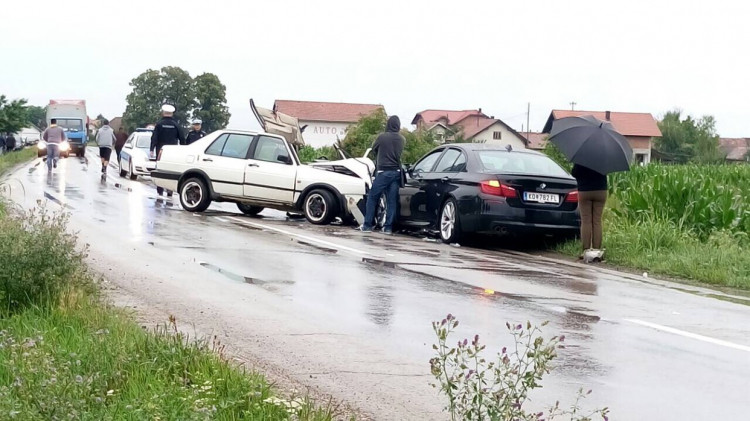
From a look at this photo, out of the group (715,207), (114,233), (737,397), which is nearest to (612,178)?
(715,207)

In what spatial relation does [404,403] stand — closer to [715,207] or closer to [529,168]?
[529,168]

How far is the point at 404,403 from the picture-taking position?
5.85 metres

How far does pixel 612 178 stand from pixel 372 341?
797 inches

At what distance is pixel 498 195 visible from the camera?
49.6ft

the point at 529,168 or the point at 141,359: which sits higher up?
the point at 529,168

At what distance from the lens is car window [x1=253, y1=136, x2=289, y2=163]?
62.6 ft

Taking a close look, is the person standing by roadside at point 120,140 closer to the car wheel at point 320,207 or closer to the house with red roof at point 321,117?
the car wheel at point 320,207

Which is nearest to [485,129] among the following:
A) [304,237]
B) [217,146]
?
[217,146]

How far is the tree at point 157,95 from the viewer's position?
382ft

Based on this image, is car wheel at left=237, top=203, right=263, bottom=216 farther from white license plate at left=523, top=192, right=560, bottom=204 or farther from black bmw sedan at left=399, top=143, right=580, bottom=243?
white license plate at left=523, top=192, right=560, bottom=204

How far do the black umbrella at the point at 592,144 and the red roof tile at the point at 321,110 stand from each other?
401 ft

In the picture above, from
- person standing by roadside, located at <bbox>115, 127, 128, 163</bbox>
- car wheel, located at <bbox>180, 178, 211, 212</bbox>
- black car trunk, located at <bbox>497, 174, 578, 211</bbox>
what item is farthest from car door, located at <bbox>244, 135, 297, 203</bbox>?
person standing by roadside, located at <bbox>115, 127, 128, 163</bbox>

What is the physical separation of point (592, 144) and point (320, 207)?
18.5 ft

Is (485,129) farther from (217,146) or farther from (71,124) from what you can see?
(217,146)
